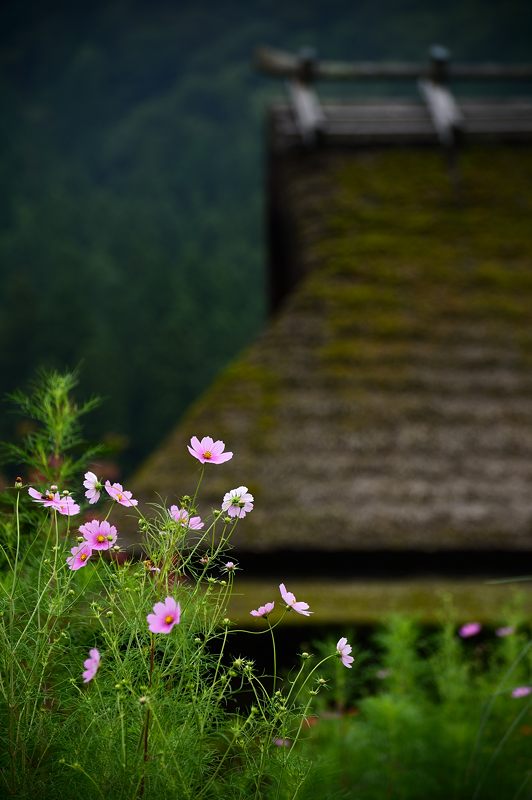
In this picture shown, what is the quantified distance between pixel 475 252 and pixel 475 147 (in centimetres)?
146

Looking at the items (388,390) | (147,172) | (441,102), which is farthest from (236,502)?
(147,172)

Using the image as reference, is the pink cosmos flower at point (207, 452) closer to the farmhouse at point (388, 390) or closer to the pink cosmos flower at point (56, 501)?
the pink cosmos flower at point (56, 501)

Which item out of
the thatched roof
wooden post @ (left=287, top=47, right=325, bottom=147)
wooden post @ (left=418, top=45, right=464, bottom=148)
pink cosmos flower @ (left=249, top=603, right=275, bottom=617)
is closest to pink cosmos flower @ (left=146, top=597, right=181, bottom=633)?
pink cosmos flower @ (left=249, top=603, right=275, bottom=617)

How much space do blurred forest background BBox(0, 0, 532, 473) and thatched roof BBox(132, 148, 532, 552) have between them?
15.9 metres

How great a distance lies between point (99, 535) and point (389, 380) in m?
4.76

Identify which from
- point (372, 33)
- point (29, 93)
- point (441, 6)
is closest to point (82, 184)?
point (29, 93)

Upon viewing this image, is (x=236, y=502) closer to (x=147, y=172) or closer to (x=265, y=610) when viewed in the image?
(x=265, y=610)

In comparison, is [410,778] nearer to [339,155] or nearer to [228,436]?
[228,436]

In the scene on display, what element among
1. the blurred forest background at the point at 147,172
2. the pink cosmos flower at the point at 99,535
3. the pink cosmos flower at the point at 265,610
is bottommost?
the pink cosmos flower at the point at 265,610

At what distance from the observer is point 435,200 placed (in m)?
7.09

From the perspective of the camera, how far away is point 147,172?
37.3m

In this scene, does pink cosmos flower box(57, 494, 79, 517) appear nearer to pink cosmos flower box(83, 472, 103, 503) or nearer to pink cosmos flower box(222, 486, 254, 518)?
pink cosmos flower box(83, 472, 103, 503)

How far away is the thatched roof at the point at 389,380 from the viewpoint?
15.9ft

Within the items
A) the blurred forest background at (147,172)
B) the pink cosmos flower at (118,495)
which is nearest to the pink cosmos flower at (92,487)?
the pink cosmos flower at (118,495)
